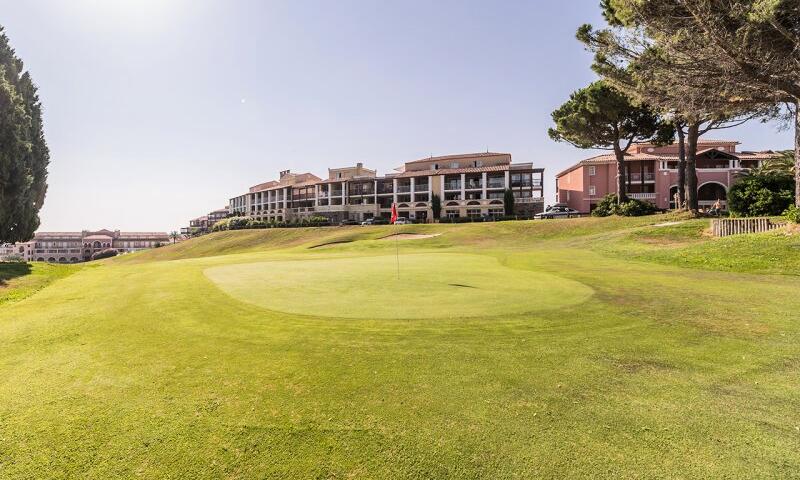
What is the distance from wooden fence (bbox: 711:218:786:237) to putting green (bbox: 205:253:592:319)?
17.2 meters

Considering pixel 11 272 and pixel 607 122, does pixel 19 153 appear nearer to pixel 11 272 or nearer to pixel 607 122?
pixel 11 272

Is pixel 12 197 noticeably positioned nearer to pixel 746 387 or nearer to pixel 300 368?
pixel 300 368

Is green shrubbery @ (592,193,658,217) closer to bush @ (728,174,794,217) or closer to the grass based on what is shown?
bush @ (728,174,794,217)

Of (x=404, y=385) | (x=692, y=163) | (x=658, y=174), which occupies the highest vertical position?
(x=658, y=174)

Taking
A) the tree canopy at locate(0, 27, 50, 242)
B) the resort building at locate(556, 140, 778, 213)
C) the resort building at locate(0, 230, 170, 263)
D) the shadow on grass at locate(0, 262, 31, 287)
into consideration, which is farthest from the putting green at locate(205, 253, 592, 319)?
the resort building at locate(0, 230, 170, 263)

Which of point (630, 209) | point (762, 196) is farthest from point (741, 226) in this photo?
point (630, 209)

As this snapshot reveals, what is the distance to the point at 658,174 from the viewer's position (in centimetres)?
6750

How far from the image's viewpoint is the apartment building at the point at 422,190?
81.4 m

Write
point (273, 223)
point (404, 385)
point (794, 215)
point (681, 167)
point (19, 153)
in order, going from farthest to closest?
point (273, 223)
point (681, 167)
point (19, 153)
point (794, 215)
point (404, 385)

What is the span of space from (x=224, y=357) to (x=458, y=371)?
3.63m

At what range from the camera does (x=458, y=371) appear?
19.0ft

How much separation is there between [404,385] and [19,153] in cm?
3542

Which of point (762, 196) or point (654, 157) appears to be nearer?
point (762, 196)

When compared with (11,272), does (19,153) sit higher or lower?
higher
